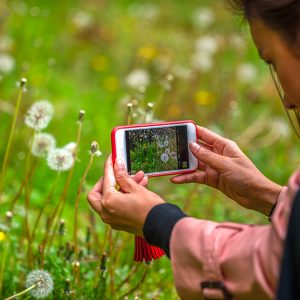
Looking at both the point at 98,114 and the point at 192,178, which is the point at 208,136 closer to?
the point at 192,178

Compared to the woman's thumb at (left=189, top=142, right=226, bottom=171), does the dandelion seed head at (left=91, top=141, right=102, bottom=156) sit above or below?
above

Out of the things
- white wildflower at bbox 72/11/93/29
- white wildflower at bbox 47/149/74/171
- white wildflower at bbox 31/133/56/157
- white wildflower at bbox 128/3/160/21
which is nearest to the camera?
white wildflower at bbox 47/149/74/171

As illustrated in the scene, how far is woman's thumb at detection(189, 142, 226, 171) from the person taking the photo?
68.1 inches

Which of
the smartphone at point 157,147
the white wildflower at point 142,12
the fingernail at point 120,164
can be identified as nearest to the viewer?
the fingernail at point 120,164

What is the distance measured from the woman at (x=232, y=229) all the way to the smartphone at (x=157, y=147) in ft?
0.54

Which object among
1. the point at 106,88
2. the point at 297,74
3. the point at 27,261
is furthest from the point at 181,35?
the point at 297,74

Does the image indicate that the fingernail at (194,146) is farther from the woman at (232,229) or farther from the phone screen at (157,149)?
the woman at (232,229)

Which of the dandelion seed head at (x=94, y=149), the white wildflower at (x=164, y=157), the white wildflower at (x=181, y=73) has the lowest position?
the white wildflower at (x=164, y=157)

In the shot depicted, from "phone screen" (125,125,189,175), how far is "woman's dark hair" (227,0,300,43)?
19.1 inches

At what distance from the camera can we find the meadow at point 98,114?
204 centimetres

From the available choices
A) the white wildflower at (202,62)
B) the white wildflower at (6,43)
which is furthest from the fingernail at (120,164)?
the white wildflower at (202,62)

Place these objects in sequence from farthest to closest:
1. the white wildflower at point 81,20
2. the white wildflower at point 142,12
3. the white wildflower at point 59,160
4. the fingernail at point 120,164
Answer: the white wildflower at point 142,12
the white wildflower at point 81,20
the white wildflower at point 59,160
the fingernail at point 120,164

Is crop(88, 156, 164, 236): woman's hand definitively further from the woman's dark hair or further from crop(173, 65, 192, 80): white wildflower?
crop(173, 65, 192, 80): white wildflower

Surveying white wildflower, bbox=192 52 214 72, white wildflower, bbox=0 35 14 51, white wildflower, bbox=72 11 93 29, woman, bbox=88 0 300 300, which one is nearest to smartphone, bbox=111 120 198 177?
woman, bbox=88 0 300 300
